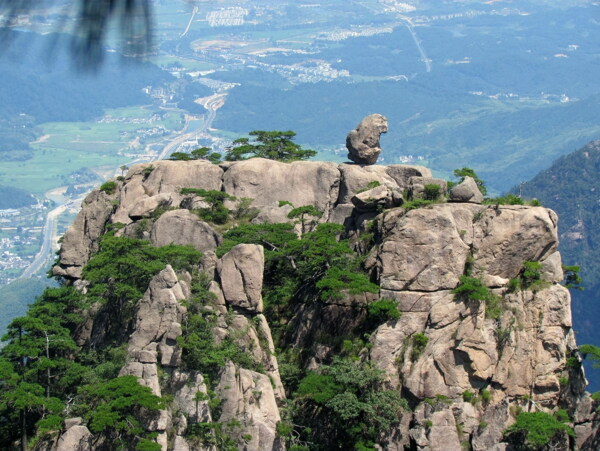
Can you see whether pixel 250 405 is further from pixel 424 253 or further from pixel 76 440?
pixel 424 253

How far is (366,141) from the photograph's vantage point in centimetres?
4078

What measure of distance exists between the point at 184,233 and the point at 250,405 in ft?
31.0

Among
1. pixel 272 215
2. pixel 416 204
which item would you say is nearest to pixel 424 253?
pixel 416 204

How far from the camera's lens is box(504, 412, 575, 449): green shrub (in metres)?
25.5

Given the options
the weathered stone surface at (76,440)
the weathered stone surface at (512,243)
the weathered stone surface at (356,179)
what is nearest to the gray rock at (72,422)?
the weathered stone surface at (76,440)

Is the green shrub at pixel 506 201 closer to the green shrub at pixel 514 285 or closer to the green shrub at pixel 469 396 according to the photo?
the green shrub at pixel 514 285

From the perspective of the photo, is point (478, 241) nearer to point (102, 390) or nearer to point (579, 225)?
point (102, 390)

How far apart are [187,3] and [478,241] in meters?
25.5

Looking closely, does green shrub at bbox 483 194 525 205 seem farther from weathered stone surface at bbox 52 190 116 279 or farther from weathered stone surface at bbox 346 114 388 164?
weathered stone surface at bbox 52 190 116 279

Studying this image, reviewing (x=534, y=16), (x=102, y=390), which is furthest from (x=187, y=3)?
(x=534, y=16)

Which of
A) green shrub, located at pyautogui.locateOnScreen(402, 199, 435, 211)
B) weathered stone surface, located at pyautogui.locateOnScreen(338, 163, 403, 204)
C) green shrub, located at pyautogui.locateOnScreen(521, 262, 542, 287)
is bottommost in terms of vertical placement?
weathered stone surface, located at pyautogui.locateOnScreen(338, 163, 403, 204)

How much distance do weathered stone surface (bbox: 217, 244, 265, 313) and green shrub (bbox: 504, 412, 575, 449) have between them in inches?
365

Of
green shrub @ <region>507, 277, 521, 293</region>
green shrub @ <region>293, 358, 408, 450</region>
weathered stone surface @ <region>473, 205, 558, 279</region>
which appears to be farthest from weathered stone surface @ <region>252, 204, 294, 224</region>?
green shrub @ <region>507, 277, 521, 293</region>

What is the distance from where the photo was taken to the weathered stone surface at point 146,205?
36.3m
